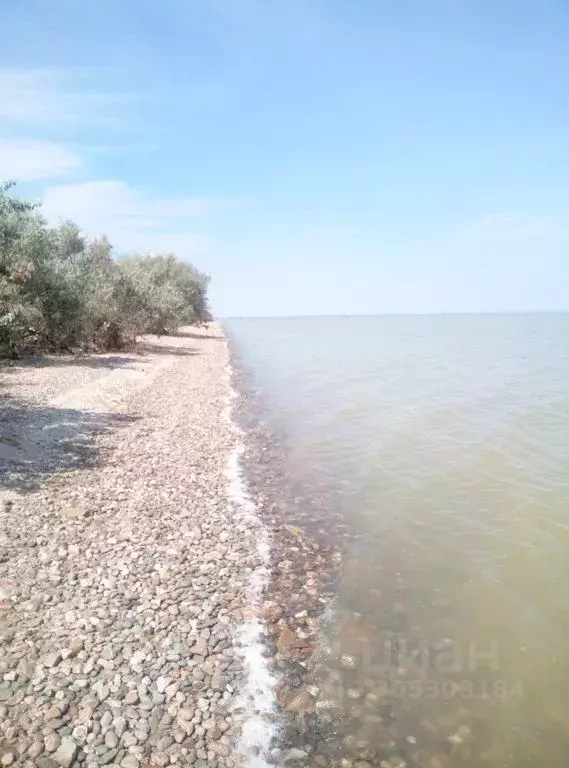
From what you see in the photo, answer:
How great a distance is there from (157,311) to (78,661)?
44557mm

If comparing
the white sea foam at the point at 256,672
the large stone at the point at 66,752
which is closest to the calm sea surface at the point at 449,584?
the white sea foam at the point at 256,672

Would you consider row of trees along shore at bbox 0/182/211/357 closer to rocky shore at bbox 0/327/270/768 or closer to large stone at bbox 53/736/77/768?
rocky shore at bbox 0/327/270/768

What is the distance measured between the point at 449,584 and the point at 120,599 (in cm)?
590

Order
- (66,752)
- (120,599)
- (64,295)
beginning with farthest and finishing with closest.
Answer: (64,295)
(120,599)
(66,752)

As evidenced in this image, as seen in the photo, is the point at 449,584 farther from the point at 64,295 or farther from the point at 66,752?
the point at 64,295

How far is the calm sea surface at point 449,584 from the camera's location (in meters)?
6.49

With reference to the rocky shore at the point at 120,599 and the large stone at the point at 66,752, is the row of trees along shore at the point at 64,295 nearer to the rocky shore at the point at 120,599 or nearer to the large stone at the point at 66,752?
the rocky shore at the point at 120,599

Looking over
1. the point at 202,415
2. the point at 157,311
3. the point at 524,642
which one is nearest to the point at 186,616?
the point at 524,642

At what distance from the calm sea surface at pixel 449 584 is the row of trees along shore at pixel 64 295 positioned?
1416cm

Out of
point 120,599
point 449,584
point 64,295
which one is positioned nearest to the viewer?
point 120,599

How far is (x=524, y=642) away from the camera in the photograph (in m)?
8.35

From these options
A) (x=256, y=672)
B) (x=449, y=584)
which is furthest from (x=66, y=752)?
(x=449, y=584)

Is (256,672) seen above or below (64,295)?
below

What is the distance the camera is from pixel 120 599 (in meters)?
8.21
